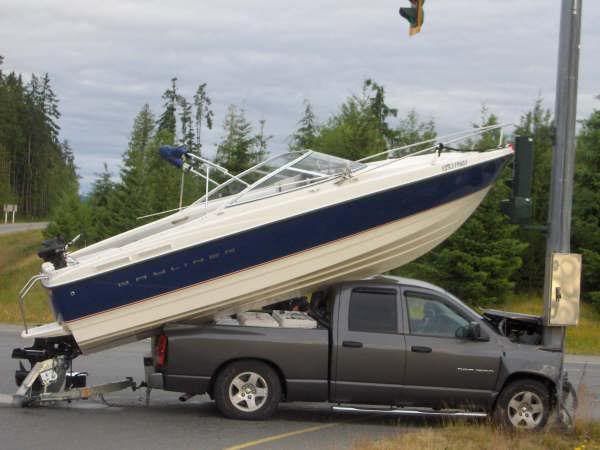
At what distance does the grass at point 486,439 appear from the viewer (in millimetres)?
8812

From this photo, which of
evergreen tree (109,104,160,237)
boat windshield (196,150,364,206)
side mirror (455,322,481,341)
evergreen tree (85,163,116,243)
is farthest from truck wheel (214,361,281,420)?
evergreen tree (85,163,116,243)

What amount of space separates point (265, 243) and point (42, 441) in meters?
3.34

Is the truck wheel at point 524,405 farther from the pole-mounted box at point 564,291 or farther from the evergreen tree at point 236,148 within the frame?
the evergreen tree at point 236,148

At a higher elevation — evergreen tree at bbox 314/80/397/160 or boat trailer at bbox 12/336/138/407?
evergreen tree at bbox 314/80/397/160

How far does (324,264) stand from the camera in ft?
36.0

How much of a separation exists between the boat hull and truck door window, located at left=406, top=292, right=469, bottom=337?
85 cm

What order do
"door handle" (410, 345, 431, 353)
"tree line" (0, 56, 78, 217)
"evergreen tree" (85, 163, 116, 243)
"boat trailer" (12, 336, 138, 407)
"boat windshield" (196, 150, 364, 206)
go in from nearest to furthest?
"door handle" (410, 345, 431, 353) < "boat trailer" (12, 336, 138, 407) < "boat windshield" (196, 150, 364, 206) < "evergreen tree" (85, 163, 116, 243) < "tree line" (0, 56, 78, 217)

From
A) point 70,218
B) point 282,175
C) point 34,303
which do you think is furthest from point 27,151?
point 282,175

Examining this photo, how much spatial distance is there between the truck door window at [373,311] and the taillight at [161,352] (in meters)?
2.17

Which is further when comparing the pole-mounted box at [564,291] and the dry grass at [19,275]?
the dry grass at [19,275]

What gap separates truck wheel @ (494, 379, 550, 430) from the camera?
34.7 feet

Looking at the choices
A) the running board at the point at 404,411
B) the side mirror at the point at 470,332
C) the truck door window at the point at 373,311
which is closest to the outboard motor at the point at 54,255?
the truck door window at the point at 373,311

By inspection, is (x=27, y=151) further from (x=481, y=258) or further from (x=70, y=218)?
(x=481, y=258)

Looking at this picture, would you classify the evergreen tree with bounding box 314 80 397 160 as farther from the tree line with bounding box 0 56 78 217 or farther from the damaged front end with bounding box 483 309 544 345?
the tree line with bounding box 0 56 78 217
